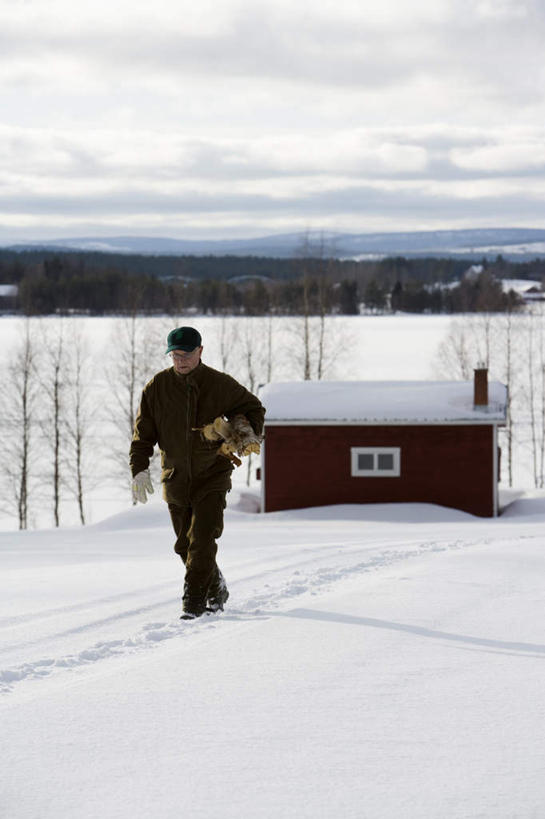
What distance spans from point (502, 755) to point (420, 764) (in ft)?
1.01

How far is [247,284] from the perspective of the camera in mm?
80875

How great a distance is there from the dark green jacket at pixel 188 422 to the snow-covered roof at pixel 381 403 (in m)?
18.1

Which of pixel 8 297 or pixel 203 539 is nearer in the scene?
pixel 203 539

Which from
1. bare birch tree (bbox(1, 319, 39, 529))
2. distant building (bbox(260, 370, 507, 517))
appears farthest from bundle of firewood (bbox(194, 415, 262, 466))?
bare birch tree (bbox(1, 319, 39, 529))

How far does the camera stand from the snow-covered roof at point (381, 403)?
956 inches

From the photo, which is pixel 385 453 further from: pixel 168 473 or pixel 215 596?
pixel 168 473

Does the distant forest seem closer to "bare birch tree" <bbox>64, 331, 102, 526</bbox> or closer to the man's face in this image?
"bare birch tree" <bbox>64, 331, 102, 526</bbox>

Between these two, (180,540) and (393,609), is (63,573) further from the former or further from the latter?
(393,609)

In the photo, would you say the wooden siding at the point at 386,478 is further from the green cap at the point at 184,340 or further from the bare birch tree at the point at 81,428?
the green cap at the point at 184,340

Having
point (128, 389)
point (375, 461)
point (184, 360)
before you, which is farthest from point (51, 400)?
point (184, 360)

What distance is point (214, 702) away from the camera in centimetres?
414

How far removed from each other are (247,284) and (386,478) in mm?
57732

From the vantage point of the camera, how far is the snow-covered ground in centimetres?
323

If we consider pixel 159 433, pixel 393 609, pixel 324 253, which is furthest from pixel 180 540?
pixel 324 253
